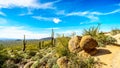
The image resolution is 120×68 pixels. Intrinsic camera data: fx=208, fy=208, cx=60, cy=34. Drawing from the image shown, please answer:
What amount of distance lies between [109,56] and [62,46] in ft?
14.1

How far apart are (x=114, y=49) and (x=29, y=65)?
874cm

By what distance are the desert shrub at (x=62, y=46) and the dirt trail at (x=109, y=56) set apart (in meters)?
2.72

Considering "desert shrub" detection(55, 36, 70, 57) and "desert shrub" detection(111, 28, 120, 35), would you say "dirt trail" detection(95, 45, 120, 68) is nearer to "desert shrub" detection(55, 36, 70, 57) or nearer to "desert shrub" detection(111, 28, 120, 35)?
"desert shrub" detection(55, 36, 70, 57)

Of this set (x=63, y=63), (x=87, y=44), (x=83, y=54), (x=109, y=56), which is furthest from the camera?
(x=87, y=44)

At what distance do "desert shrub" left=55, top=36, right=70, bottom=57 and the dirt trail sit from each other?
2723 millimetres

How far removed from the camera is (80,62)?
610 inches

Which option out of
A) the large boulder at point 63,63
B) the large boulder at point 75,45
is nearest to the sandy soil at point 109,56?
the large boulder at point 75,45

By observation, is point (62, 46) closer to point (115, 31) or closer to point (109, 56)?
point (109, 56)

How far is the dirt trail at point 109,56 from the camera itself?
1519 centimetres

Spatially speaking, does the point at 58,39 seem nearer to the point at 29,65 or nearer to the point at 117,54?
the point at 29,65

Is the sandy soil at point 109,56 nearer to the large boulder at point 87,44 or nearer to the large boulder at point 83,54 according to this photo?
the large boulder at point 83,54

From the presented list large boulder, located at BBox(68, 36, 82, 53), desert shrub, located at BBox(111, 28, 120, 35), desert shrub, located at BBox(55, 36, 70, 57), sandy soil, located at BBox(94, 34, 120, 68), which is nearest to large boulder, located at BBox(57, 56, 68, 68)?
desert shrub, located at BBox(55, 36, 70, 57)


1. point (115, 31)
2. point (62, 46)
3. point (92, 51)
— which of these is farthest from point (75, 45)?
point (115, 31)

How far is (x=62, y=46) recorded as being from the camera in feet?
61.4
